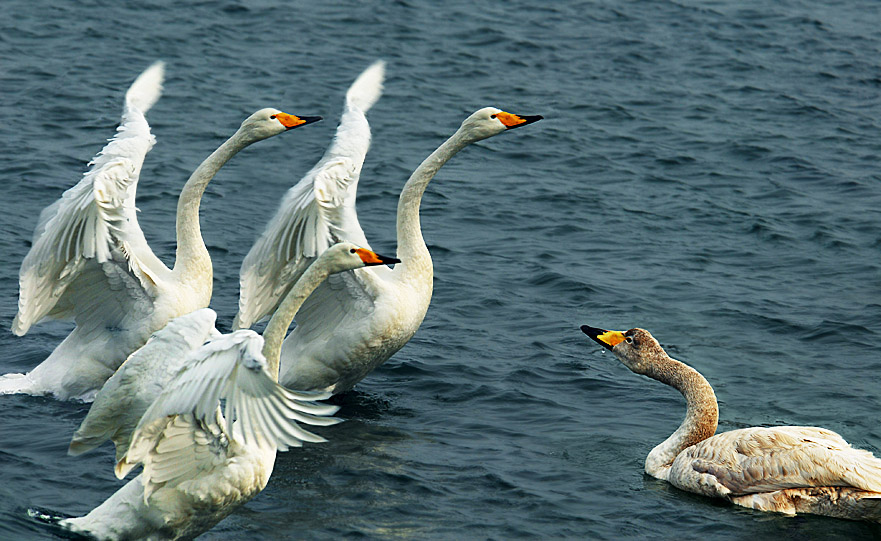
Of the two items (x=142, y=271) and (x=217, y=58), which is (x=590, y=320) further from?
(x=217, y=58)

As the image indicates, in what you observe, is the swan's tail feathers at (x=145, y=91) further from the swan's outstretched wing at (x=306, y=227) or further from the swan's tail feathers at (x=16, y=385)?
the swan's tail feathers at (x=16, y=385)

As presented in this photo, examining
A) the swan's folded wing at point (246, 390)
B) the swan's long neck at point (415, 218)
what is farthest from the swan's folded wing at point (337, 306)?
the swan's folded wing at point (246, 390)

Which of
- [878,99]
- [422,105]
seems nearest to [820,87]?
[878,99]

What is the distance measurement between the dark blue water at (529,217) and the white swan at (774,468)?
127 millimetres

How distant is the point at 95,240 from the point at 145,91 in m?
2.29

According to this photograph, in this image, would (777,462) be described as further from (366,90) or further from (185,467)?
(366,90)

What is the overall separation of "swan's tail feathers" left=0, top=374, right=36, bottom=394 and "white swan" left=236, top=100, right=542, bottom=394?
1.63 metres

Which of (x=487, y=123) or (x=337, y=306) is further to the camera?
(x=487, y=123)

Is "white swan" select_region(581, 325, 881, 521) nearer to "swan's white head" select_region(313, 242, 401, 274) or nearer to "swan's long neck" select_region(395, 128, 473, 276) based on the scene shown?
"swan's long neck" select_region(395, 128, 473, 276)

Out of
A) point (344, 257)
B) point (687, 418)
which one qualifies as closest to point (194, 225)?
point (344, 257)

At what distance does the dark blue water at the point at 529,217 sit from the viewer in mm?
8672

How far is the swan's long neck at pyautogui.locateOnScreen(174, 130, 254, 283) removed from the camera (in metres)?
9.71

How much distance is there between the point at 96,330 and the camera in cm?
985

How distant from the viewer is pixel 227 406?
6207 millimetres
